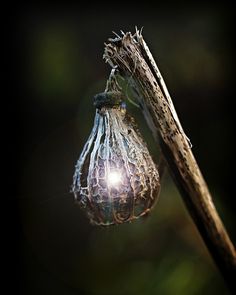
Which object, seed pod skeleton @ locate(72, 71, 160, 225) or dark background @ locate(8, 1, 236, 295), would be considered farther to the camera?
dark background @ locate(8, 1, 236, 295)

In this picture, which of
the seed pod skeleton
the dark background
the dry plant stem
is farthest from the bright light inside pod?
the dark background

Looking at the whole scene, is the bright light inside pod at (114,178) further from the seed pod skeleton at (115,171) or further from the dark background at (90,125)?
the dark background at (90,125)

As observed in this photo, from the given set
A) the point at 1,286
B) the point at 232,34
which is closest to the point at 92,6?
the point at 232,34

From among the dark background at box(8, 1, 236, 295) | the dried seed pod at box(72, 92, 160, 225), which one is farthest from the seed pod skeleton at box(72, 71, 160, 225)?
the dark background at box(8, 1, 236, 295)

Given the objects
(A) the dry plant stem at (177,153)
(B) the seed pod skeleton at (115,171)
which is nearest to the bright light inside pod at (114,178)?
(B) the seed pod skeleton at (115,171)

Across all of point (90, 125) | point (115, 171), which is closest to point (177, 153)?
point (115, 171)

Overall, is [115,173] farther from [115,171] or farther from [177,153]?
[177,153]

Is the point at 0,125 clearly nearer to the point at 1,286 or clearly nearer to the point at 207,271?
the point at 1,286

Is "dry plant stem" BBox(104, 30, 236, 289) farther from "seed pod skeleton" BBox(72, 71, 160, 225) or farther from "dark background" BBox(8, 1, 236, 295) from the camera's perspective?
"dark background" BBox(8, 1, 236, 295)
